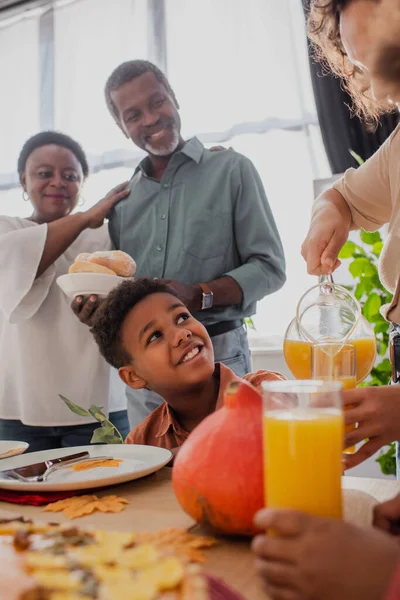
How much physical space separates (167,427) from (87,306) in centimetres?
47

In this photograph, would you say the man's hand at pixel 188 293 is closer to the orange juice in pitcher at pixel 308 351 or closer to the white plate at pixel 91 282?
the white plate at pixel 91 282

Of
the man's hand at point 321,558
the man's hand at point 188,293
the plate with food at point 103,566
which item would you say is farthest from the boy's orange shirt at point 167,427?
the man's hand at point 321,558

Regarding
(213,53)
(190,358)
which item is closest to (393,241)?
(190,358)

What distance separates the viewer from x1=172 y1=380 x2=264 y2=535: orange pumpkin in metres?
0.61

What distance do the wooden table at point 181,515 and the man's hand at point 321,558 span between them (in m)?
0.07

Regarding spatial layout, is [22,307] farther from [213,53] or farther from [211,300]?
[213,53]

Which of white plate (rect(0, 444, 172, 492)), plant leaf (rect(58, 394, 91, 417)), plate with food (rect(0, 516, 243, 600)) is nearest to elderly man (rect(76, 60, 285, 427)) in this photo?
plant leaf (rect(58, 394, 91, 417))

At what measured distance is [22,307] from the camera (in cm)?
195

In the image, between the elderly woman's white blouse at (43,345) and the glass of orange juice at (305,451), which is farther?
the elderly woman's white blouse at (43,345)

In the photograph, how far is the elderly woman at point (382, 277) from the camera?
16.4 inches

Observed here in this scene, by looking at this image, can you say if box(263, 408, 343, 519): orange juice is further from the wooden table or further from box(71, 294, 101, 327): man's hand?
box(71, 294, 101, 327): man's hand

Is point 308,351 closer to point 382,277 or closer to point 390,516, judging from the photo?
point 382,277

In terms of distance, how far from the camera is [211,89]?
11.2ft

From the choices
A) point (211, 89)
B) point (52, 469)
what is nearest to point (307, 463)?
point (52, 469)
